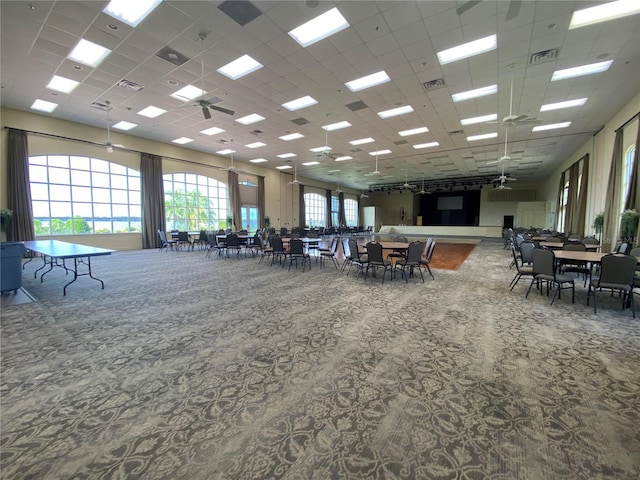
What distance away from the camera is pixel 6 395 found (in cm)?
217

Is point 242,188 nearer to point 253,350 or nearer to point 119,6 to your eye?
point 119,6

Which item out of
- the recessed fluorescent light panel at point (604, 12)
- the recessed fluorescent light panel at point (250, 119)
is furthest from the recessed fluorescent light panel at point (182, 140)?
the recessed fluorescent light panel at point (604, 12)

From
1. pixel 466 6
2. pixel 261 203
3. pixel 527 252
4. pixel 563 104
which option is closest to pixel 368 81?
pixel 466 6

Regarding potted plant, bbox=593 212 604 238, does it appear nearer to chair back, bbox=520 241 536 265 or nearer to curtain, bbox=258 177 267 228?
chair back, bbox=520 241 536 265

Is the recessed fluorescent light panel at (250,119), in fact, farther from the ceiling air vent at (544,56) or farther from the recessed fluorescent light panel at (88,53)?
the ceiling air vent at (544,56)

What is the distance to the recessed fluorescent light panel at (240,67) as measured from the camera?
6309mm

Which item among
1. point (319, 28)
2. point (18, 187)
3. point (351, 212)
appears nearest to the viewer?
point (319, 28)

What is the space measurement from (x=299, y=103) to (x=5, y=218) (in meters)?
10.2

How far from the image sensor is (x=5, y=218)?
348 inches

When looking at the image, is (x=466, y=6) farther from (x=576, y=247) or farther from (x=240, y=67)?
(x=576, y=247)

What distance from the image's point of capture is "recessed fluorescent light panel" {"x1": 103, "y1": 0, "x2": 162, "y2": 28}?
4682 mm

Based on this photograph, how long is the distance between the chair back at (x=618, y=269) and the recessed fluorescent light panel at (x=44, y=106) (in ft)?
47.6

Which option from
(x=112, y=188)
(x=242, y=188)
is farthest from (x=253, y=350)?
(x=242, y=188)

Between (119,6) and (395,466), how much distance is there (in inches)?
290
